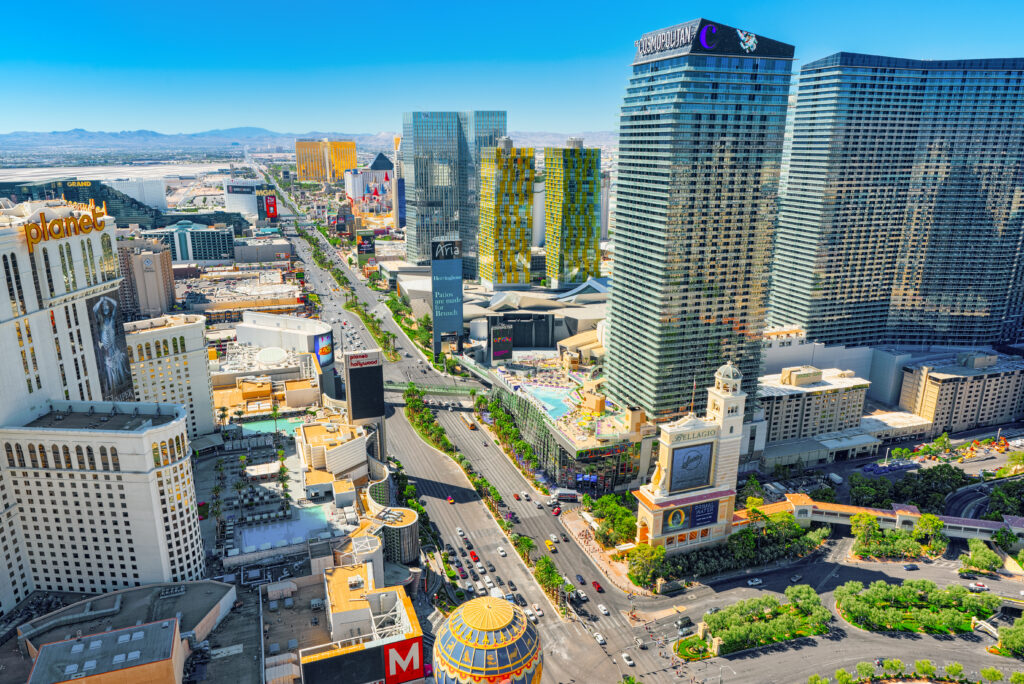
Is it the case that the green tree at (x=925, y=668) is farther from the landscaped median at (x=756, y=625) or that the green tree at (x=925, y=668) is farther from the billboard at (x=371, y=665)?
the billboard at (x=371, y=665)

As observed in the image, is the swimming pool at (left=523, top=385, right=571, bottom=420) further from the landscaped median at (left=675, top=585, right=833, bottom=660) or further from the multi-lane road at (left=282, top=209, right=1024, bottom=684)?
the landscaped median at (left=675, top=585, right=833, bottom=660)

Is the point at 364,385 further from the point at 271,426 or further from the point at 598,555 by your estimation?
the point at 598,555

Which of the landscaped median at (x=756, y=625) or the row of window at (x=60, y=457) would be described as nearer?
the row of window at (x=60, y=457)

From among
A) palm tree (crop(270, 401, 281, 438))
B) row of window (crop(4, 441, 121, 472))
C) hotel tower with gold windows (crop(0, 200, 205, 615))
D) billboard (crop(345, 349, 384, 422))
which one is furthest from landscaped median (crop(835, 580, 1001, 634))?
palm tree (crop(270, 401, 281, 438))

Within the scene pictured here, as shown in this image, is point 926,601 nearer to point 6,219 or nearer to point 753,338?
point 753,338

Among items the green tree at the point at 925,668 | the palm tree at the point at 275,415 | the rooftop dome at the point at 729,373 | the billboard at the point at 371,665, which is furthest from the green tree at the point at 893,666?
the palm tree at the point at 275,415
